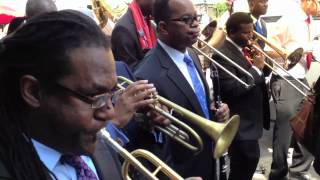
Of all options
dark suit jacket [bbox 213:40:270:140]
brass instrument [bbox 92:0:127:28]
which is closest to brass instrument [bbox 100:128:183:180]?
dark suit jacket [bbox 213:40:270:140]

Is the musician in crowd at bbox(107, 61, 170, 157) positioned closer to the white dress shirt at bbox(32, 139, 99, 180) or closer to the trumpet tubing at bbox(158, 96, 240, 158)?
the trumpet tubing at bbox(158, 96, 240, 158)

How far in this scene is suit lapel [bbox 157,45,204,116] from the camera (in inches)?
116

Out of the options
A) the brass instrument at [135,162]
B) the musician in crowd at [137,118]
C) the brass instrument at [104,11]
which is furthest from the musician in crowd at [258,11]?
the brass instrument at [135,162]

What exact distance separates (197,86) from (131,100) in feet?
2.44

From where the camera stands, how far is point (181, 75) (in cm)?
300

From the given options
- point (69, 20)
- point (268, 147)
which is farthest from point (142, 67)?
point (268, 147)

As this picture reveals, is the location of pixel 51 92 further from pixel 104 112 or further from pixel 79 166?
pixel 79 166

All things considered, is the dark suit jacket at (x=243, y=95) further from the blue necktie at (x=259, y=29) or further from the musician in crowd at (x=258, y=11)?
the musician in crowd at (x=258, y=11)

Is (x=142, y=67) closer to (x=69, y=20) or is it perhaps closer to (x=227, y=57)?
(x=227, y=57)

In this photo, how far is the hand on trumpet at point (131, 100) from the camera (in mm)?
2357

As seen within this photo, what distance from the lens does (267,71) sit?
5188mm

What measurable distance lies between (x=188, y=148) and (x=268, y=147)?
388cm

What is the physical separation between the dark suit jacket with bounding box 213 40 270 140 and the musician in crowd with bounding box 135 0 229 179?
0.89 meters

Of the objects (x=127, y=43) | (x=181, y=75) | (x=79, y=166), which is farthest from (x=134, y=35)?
(x=79, y=166)
